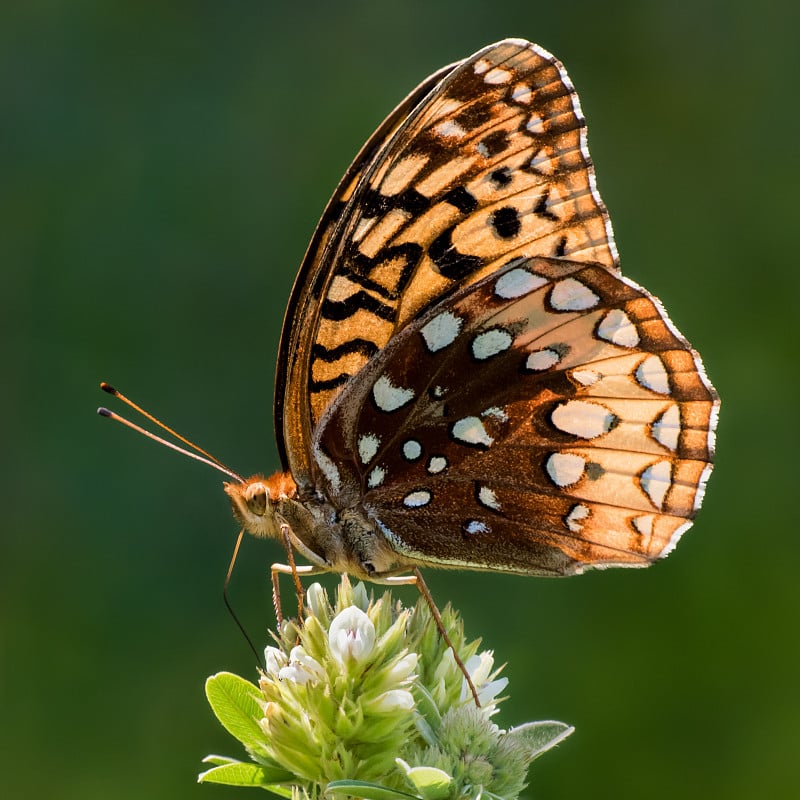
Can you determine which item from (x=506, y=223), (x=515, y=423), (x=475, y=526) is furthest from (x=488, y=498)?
(x=506, y=223)

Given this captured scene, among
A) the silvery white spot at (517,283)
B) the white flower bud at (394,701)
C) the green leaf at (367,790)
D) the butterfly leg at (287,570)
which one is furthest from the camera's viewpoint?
the silvery white spot at (517,283)

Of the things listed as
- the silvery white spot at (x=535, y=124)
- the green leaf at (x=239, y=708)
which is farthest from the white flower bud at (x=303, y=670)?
the silvery white spot at (x=535, y=124)

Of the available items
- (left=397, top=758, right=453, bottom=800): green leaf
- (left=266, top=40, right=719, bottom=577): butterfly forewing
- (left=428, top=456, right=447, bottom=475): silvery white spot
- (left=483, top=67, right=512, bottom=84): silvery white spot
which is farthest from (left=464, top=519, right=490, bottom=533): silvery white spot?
(left=483, top=67, right=512, bottom=84): silvery white spot

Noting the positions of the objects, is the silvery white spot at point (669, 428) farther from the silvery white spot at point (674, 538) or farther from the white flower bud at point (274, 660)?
the white flower bud at point (274, 660)

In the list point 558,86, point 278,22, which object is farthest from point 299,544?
point 278,22

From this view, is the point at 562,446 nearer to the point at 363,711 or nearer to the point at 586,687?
the point at 363,711

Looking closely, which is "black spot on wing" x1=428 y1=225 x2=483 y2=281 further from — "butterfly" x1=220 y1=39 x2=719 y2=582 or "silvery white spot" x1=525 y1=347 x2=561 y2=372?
"silvery white spot" x1=525 y1=347 x2=561 y2=372
